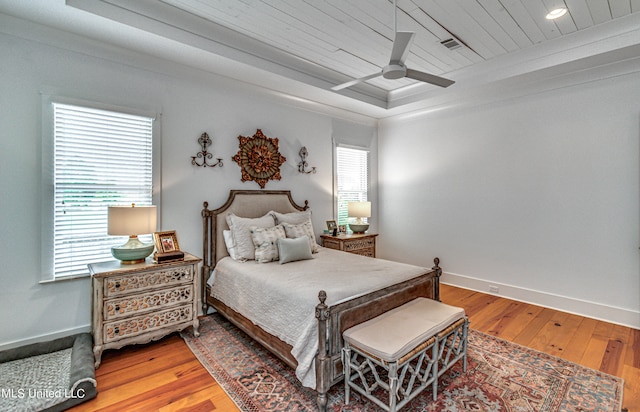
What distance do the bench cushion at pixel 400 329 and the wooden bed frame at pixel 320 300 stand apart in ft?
0.31

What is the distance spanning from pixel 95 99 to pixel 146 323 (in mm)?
2153

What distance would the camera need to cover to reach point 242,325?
289 cm

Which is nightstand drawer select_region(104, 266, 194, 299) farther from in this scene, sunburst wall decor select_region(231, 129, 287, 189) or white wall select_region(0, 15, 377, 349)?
sunburst wall decor select_region(231, 129, 287, 189)

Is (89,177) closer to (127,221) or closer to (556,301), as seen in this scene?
(127,221)

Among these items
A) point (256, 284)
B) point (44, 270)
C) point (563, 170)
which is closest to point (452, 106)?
point (563, 170)

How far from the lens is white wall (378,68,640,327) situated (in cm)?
335

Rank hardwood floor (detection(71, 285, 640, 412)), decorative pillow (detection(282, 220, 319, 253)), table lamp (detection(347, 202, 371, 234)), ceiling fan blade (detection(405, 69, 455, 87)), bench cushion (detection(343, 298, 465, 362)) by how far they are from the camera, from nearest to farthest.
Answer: bench cushion (detection(343, 298, 465, 362)) → hardwood floor (detection(71, 285, 640, 412)) → ceiling fan blade (detection(405, 69, 455, 87)) → decorative pillow (detection(282, 220, 319, 253)) → table lamp (detection(347, 202, 371, 234))

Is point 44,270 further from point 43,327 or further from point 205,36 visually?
point 205,36

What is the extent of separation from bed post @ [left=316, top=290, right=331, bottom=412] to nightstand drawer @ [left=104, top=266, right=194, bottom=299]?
1.57 meters

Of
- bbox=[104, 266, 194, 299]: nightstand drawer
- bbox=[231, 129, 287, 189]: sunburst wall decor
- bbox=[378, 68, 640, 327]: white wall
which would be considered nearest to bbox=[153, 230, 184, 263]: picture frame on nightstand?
bbox=[104, 266, 194, 299]: nightstand drawer

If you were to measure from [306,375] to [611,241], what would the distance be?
3.72 m

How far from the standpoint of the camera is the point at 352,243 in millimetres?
4629

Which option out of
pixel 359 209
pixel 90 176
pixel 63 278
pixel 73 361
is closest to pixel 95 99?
pixel 90 176

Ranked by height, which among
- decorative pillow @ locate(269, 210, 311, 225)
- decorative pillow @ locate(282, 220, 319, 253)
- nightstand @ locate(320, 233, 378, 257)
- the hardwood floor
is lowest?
the hardwood floor
